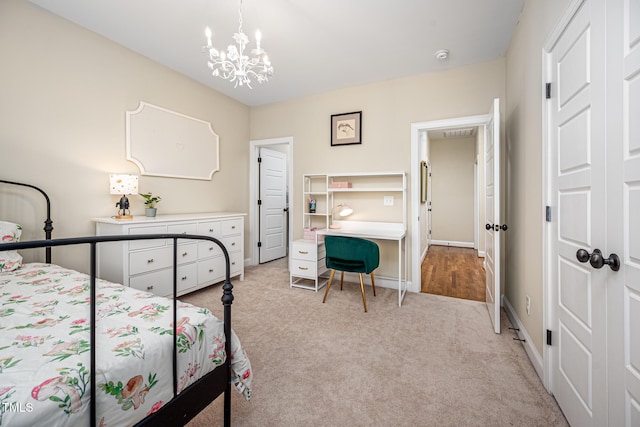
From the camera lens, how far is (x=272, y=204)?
4969 mm

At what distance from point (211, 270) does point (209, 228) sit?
52 cm

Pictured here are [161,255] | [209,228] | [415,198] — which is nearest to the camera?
[161,255]

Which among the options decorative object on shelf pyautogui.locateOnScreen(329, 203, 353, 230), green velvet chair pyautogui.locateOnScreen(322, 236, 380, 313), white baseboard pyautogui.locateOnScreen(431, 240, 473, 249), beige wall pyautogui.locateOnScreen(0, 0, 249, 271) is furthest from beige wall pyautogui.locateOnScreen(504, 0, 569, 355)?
white baseboard pyautogui.locateOnScreen(431, 240, 473, 249)

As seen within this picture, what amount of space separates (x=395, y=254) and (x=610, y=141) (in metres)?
2.60

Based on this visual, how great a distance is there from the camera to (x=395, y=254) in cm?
348

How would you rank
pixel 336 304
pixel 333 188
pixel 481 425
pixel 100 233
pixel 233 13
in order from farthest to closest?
pixel 333 188
pixel 336 304
pixel 100 233
pixel 233 13
pixel 481 425

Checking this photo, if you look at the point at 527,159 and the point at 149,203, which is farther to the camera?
the point at 149,203

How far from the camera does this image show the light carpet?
1416 mm

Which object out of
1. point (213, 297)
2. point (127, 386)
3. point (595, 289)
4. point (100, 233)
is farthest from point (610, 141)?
point (100, 233)

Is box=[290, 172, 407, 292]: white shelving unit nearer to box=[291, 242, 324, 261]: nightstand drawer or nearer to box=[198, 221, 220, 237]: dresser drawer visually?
box=[291, 242, 324, 261]: nightstand drawer

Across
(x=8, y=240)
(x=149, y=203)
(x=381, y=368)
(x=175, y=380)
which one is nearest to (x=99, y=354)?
(x=175, y=380)

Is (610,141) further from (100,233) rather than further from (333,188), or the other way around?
(100,233)

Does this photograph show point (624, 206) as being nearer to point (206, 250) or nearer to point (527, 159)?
point (527, 159)

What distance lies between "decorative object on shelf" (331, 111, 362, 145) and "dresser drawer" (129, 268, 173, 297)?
2626mm
